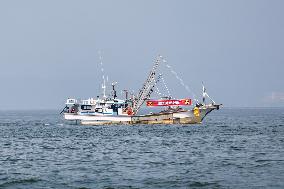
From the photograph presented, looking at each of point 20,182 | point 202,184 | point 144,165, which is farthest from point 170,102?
point 202,184

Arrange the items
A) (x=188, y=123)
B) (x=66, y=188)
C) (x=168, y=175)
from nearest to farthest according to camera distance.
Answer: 1. (x=66, y=188)
2. (x=168, y=175)
3. (x=188, y=123)

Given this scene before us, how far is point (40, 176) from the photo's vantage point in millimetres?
46156

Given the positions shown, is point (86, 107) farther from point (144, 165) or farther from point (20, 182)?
point (20, 182)

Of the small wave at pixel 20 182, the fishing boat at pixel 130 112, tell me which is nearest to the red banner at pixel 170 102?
the fishing boat at pixel 130 112

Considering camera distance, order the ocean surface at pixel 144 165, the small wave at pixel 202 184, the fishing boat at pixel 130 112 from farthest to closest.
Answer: the fishing boat at pixel 130 112 < the ocean surface at pixel 144 165 < the small wave at pixel 202 184

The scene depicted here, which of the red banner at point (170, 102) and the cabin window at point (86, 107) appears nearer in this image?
the red banner at point (170, 102)

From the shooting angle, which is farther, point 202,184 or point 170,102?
point 170,102

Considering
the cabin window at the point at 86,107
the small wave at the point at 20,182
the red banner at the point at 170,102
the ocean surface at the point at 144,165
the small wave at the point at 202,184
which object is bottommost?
the small wave at the point at 202,184

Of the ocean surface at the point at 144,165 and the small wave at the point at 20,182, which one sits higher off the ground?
the ocean surface at the point at 144,165

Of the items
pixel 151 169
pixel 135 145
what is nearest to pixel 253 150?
pixel 135 145

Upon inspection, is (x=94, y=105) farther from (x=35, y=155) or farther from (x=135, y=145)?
(x=35, y=155)

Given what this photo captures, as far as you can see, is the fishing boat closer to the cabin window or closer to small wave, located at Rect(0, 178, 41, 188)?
the cabin window

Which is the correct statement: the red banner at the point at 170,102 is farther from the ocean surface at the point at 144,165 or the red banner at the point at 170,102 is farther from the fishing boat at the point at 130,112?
the ocean surface at the point at 144,165

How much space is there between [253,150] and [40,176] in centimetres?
2938
